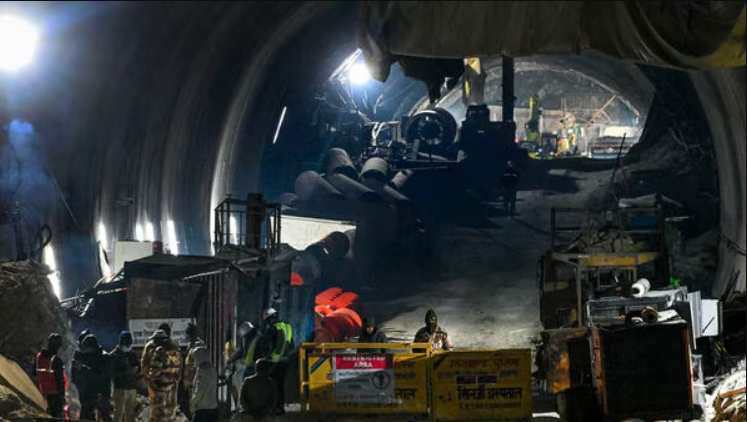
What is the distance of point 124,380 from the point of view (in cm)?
1109

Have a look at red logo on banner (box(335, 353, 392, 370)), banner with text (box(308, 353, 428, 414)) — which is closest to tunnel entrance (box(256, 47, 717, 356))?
banner with text (box(308, 353, 428, 414))

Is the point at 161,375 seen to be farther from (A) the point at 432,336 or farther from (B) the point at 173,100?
(B) the point at 173,100

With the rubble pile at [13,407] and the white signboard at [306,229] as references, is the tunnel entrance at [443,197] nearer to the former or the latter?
the white signboard at [306,229]

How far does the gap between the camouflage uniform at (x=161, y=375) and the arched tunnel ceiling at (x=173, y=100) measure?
13.9 feet

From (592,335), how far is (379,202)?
17485 mm

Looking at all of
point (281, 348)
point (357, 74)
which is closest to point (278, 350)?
point (281, 348)

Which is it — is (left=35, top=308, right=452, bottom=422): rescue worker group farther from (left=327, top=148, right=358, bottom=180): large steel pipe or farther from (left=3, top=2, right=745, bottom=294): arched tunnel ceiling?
(left=327, top=148, right=358, bottom=180): large steel pipe

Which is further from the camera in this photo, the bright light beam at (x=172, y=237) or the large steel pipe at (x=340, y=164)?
the large steel pipe at (x=340, y=164)

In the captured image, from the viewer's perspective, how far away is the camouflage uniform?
34.4ft

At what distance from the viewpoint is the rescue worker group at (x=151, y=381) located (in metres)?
10.6

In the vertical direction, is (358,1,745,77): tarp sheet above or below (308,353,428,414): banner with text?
above

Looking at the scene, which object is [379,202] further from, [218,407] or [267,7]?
[218,407]

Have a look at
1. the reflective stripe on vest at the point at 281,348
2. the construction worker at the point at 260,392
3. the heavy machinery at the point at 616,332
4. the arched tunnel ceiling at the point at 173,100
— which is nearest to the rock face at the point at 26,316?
the arched tunnel ceiling at the point at 173,100

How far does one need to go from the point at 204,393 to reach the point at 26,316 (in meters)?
3.08
